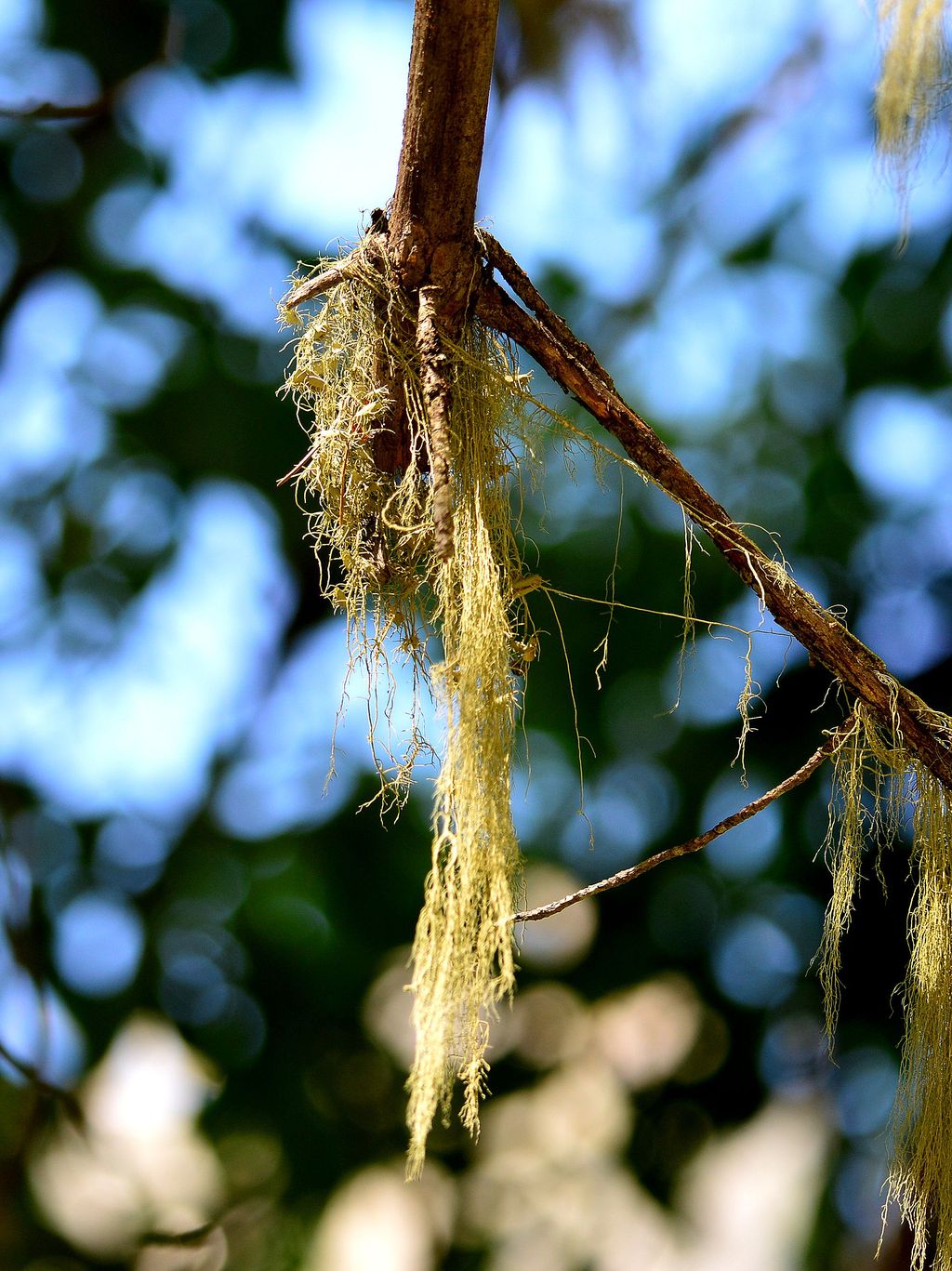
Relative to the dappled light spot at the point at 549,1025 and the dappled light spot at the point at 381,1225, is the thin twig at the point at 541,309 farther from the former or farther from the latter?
the dappled light spot at the point at 381,1225

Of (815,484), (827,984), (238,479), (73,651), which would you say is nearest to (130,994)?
(73,651)

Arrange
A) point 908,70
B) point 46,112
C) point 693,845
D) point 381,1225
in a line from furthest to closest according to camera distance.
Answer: point 46,112
point 381,1225
point 693,845
point 908,70

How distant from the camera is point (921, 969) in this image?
24.9 inches

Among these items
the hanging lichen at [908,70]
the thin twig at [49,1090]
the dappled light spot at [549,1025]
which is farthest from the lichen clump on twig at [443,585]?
the thin twig at [49,1090]

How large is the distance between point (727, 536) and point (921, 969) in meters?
0.29

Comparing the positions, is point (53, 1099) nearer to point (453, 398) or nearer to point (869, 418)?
point (453, 398)

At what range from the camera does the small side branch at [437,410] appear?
0.46 metres

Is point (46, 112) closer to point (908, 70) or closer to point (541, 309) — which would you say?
point (541, 309)

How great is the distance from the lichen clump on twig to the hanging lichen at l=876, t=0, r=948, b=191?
0.67 ft

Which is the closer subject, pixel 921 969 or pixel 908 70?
pixel 908 70

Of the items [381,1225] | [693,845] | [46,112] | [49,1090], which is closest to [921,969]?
[693,845]

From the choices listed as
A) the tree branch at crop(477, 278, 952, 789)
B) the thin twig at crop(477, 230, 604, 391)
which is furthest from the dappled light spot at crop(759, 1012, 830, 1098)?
the thin twig at crop(477, 230, 604, 391)

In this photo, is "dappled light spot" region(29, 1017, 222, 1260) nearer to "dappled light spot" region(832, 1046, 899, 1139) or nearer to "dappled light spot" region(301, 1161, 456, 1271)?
"dappled light spot" region(301, 1161, 456, 1271)

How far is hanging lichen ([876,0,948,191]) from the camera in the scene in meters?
0.47
